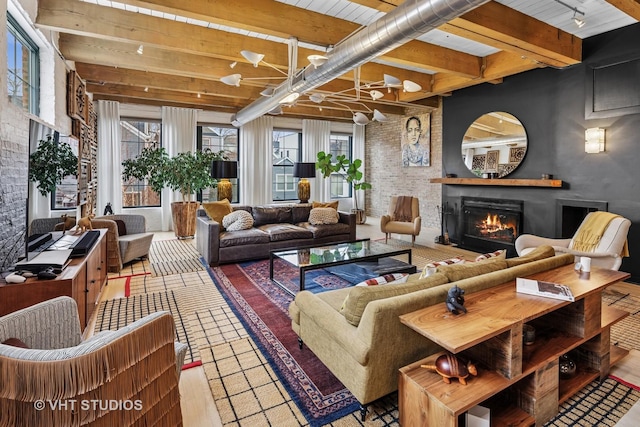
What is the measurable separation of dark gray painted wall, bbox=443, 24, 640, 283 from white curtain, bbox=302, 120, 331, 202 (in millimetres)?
4100

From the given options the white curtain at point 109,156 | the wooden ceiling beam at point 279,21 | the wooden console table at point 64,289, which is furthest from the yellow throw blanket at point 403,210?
the white curtain at point 109,156

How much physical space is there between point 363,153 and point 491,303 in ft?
27.8

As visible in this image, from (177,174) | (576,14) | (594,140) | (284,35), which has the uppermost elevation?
(576,14)

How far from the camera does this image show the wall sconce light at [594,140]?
4.36 m

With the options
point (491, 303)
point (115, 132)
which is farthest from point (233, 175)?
point (491, 303)

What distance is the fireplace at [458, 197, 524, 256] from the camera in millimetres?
5488

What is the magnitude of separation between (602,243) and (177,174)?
6712mm

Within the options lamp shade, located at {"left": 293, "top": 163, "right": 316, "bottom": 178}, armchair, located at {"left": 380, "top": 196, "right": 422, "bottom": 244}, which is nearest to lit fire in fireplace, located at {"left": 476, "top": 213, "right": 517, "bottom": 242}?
armchair, located at {"left": 380, "top": 196, "right": 422, "bottom": 244}

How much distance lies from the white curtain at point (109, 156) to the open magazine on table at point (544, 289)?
745cm

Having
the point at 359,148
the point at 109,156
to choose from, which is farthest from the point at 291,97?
the point at 359,148

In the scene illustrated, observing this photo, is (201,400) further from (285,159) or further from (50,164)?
(285,159)

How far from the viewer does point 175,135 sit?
7543 millimetres

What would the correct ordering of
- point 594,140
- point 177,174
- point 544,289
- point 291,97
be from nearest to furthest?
point 544,289
point 594,140
point 291,97
point 177,174

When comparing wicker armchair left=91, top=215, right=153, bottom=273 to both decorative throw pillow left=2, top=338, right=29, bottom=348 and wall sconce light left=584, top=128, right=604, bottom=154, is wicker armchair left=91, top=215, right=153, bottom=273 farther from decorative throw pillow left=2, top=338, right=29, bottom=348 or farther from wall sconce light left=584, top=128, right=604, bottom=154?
wall sconce light left=584, top=128, right=604, bottom=154
